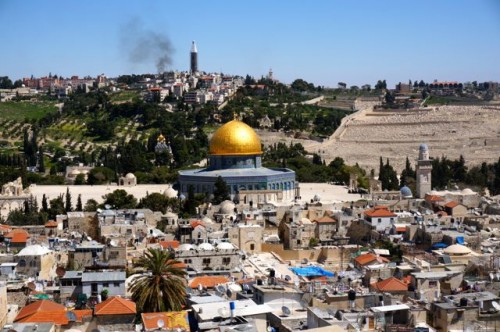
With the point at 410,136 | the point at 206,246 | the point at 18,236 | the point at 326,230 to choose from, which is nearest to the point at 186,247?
the point at 206,246

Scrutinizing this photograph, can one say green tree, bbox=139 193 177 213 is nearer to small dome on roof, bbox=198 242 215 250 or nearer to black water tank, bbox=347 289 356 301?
small dome on roof, bbox=198 242 215 250

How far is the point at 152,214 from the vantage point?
25281mm

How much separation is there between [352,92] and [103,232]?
Answer: 72645 millimetres

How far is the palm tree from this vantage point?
46.6 ft

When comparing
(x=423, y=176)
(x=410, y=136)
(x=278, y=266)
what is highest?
(x=410, y=136)

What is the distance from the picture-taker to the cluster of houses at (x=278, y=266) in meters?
13.0

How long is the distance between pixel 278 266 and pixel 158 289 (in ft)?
20.5

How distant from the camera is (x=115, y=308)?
43.3ft

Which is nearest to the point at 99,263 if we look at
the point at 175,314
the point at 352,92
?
the point at 175,314

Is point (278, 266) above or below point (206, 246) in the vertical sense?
below

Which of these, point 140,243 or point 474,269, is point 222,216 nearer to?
point 140,243

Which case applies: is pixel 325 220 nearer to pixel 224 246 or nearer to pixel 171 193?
pixel 224 246

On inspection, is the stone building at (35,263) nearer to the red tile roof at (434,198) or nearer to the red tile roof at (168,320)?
the red tile roof at (168,320)

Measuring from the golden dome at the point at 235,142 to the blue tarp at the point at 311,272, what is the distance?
42.5ft
